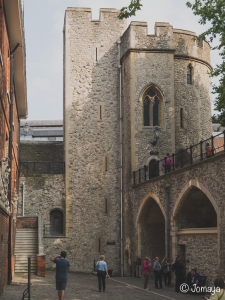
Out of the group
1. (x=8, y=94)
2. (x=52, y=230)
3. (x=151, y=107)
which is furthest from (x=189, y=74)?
(x=8, y=94)

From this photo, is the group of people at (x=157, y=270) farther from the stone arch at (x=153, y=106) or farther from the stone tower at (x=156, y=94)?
the stone arch at (x=153, y=106)

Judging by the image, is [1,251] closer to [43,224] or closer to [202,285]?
[202,285]

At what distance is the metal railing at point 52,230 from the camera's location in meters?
29.5

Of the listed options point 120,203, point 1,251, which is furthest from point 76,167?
point 1,251

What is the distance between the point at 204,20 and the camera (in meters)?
21.9

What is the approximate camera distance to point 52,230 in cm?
2988

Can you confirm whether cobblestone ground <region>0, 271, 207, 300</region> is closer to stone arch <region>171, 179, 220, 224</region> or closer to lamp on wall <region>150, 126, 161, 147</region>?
stone arch <region>171, 179, 220, 224</region>

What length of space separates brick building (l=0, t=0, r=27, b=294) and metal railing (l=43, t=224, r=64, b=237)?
7682 mm

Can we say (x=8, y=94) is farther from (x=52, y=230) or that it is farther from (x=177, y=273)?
(x=52, y=230)

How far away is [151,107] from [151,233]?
649 centimetres

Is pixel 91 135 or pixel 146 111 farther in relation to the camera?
pixel 91 135

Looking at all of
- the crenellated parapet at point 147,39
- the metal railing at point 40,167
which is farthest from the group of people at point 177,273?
the crenellated parapet at point 147,39

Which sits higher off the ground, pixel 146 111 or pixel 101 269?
pixel 146 111

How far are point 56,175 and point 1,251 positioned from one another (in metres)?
15.3
